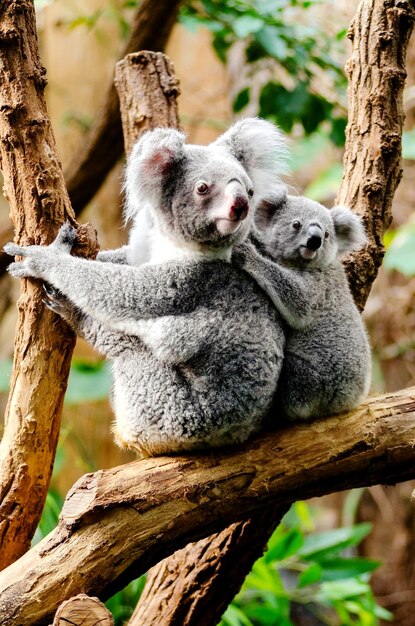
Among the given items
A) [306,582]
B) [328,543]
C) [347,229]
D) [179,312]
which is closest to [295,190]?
[347,229]

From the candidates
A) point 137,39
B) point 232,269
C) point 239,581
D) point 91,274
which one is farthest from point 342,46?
point 239,581

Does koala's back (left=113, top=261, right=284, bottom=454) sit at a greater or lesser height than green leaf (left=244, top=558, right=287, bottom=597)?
greater

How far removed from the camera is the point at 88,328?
105 inches

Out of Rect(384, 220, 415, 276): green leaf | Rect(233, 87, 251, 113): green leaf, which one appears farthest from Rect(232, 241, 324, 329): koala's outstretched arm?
Rect(384, 220, 415, 276): green leaf

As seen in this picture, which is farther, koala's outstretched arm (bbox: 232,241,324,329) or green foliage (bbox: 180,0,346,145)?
green foliage (bbox: 180,0,346,145)

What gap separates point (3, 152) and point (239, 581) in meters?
1.98

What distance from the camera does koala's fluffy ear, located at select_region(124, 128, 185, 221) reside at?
2641mm

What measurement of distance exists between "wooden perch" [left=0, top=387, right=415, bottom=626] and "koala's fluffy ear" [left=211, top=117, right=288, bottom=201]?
102cm

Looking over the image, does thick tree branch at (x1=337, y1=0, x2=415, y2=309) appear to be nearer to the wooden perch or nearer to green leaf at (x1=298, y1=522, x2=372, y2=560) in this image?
the wooden perch

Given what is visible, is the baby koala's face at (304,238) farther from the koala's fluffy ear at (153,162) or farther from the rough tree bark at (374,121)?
the koala's fluffy ear at (153,162)

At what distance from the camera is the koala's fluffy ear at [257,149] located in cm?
290

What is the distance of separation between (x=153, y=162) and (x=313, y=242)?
2.32 ft

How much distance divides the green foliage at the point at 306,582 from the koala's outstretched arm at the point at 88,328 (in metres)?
2.01

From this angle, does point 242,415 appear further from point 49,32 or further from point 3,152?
point 49,32
